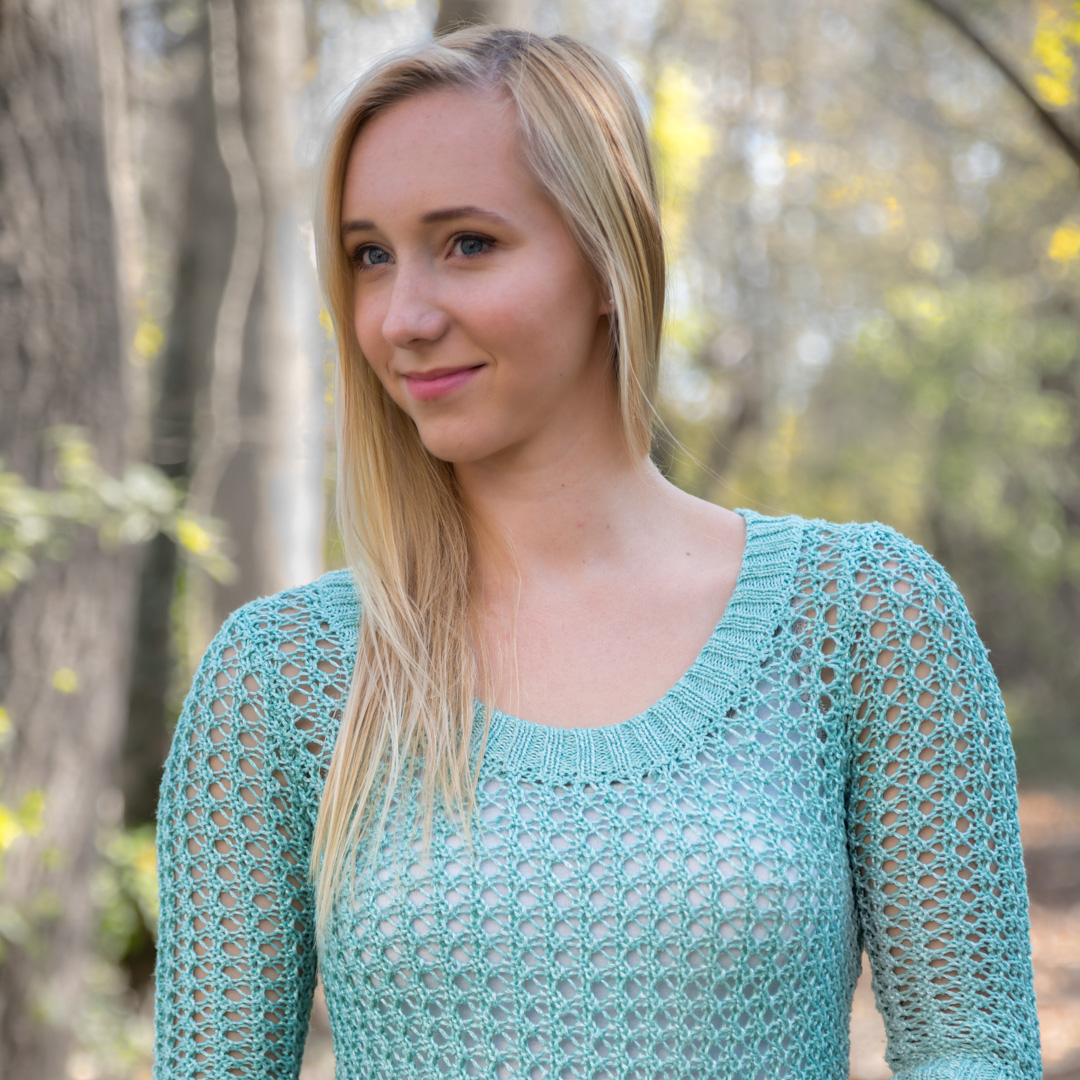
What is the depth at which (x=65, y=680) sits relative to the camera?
343 cm

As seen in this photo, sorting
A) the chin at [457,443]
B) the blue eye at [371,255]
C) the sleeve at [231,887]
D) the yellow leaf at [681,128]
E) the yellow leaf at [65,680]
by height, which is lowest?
the yellow leaf at [65,680]

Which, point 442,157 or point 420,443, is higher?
point 442,157

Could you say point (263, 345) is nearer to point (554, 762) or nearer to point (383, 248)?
point (383, 248)

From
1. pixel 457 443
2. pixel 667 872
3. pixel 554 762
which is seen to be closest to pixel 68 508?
pixel 457 443

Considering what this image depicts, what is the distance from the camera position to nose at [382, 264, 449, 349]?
5.41 feet

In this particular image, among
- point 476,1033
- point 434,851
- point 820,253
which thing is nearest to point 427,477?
point 434,851

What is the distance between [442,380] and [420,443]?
0.25 m

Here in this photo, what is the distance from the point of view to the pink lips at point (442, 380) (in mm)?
1679

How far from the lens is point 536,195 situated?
1677mm

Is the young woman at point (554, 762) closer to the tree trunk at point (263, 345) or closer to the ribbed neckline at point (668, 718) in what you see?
the ribbed neckline at point (668, 718)

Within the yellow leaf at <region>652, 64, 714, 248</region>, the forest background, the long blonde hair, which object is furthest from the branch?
the yellow leaf at <region>652, 64, 714, 248</region>

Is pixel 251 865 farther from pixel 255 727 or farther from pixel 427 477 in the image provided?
pixel 427 477

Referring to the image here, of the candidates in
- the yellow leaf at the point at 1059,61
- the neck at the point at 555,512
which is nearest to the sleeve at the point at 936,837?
the neck at the point at 555,512

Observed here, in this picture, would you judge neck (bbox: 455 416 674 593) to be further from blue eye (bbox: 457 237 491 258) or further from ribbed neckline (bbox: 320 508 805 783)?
blue eye (bbox: 457 237 491 258)
